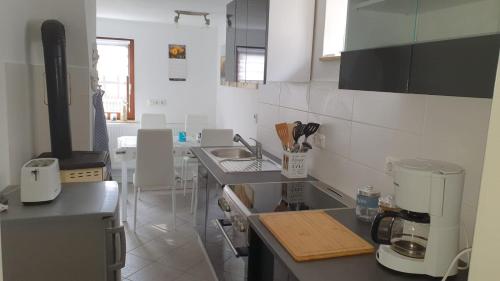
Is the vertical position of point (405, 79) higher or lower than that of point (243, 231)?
higher

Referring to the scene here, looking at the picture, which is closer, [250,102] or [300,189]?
[300,189]

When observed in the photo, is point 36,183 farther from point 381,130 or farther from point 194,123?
point 194,123

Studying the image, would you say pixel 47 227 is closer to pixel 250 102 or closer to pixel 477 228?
pixel 477 228

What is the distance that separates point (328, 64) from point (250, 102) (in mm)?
1697

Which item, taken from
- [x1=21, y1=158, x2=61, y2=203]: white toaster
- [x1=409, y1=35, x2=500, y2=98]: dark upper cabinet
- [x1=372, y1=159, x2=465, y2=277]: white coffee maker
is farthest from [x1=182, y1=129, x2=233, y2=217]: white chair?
[x1=409, y1=35, x2=500, y2=98]: dark upper cabinet

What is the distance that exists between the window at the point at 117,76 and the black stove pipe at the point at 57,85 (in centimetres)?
307

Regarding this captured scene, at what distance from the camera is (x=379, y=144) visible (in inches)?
68.5

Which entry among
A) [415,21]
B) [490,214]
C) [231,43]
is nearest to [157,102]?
[231,43]

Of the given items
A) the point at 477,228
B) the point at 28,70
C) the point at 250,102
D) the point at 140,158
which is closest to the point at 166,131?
the point at 140,158

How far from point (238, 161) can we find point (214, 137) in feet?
3.90

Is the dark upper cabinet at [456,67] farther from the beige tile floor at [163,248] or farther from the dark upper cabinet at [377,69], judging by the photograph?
the beige tile floor at [163,248]

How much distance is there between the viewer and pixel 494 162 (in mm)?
594

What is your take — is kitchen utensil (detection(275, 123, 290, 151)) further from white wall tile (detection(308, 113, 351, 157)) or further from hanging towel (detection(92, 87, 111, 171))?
hanging towel (detection(92, 87, 111, 171))

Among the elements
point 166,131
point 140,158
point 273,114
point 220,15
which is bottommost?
point 140,158
